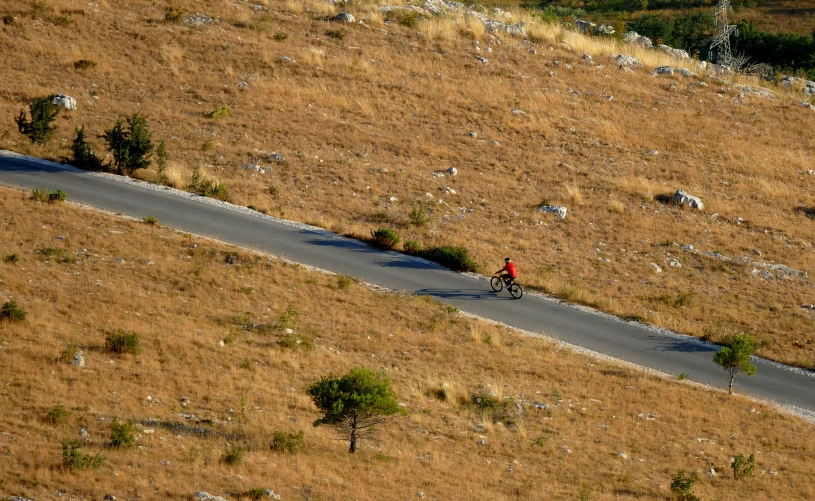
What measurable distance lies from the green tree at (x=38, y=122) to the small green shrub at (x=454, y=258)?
46.0ft

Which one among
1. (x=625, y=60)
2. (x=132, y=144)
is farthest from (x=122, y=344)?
(x=625, y=60)

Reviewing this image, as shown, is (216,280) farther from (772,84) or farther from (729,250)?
(772,84)

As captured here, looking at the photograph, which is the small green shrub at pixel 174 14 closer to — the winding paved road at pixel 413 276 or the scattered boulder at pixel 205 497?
the winding paved road at pixel 413 276

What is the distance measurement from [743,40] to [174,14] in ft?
145

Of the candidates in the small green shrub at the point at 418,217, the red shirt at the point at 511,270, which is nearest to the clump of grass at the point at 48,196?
the small green shrub at the point at 418,217

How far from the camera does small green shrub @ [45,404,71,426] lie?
495 inches

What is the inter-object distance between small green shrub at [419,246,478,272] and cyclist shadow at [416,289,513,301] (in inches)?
49.8

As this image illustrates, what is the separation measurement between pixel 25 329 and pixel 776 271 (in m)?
22.3

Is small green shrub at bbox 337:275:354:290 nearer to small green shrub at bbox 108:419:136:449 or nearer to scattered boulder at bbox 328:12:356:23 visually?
small green shrub at bbox 108:419:136:449

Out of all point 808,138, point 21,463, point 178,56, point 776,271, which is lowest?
point 21,463

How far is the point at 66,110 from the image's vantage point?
3091cm

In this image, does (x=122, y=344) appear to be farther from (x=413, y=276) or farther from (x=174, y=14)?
(x=174, y=14)

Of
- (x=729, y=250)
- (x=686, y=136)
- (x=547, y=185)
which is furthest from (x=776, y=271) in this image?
(x=686, y=136)

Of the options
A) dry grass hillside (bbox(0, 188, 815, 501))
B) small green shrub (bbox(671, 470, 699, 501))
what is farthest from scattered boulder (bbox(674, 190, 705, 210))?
small green shrub (bbox(671, 470, 699, 501))
